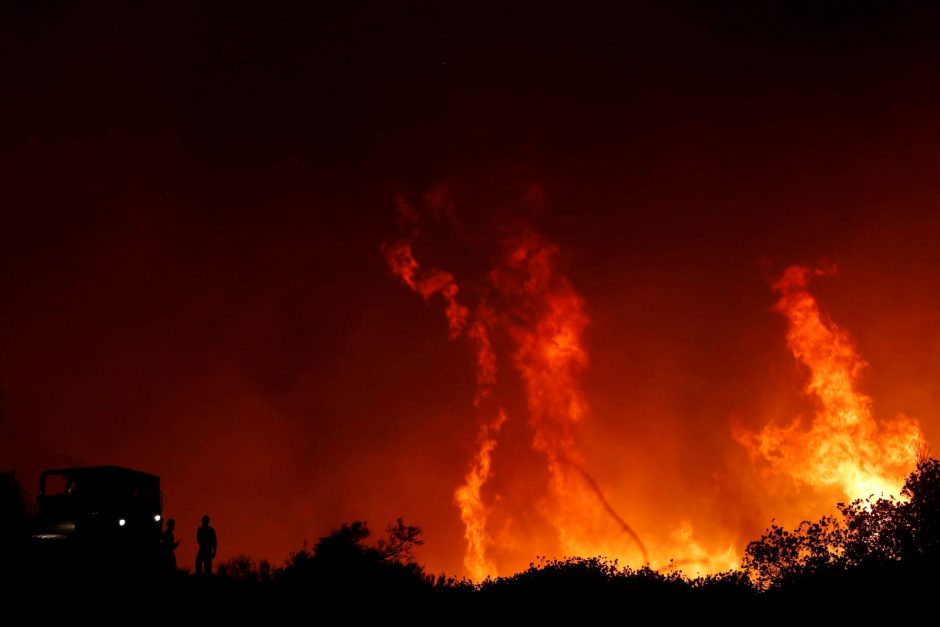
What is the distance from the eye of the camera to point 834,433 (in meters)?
90.4

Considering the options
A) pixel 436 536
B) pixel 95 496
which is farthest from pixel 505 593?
→ pixel 436 536

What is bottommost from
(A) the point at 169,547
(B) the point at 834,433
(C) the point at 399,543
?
(A) the point at 169,547

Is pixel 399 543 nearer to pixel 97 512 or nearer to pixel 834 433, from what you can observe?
pixel 97 512

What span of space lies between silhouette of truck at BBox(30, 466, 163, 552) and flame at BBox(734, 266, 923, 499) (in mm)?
74172

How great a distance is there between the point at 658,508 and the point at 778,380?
28.5 meters

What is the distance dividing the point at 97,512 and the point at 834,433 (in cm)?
8932

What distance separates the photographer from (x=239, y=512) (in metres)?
102

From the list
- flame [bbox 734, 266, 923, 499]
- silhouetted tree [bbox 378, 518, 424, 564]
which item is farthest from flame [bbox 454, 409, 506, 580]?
silhouetted tree [bbox 378, 518, 424, 564]

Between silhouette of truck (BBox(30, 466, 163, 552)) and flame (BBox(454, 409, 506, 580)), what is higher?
flame (BBox(454, 409, 506, 580))

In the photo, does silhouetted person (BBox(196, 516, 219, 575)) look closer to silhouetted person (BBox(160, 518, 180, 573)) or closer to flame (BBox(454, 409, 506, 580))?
silhouetted person (BBox(160, 518, 180, 573))

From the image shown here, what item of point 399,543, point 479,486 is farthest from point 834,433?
point 399,543

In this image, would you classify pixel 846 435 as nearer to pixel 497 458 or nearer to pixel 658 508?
pixel 658 508

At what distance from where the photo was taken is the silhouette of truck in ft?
74.0

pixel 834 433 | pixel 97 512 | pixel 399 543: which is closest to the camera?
pixel 97 512
